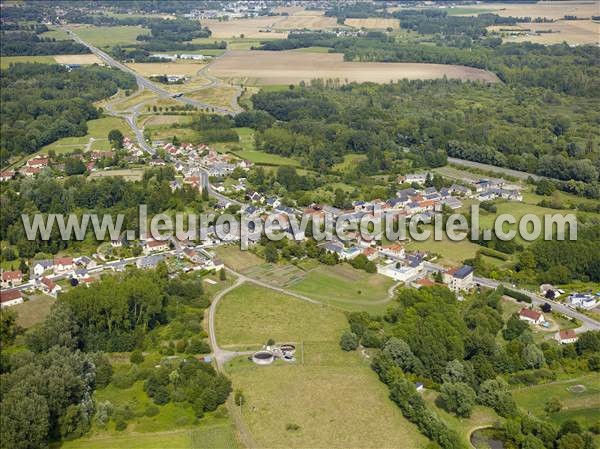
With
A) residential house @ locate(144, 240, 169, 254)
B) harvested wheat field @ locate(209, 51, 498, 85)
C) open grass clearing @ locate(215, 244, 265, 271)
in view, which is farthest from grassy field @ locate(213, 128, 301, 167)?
harvested wheat field @ locate(209, 51, 498, 85)

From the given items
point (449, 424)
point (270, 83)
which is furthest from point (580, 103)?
point (449, 424)

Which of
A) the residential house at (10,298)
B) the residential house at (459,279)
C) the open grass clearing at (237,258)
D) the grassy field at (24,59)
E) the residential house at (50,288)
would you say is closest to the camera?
the residential house at (10,298)

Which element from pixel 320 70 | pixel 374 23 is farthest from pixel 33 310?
pixel 374 23

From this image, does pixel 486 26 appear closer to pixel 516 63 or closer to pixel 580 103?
pixel 516 63

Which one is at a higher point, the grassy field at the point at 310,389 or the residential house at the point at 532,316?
the residential house at the point at 532,316

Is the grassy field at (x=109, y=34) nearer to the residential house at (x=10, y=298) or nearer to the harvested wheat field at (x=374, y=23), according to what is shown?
the harvested wheat field at (x=374, y=23)

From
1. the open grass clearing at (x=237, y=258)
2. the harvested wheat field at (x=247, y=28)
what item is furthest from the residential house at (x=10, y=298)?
the harvested wheat field at (x=247, y=28)
